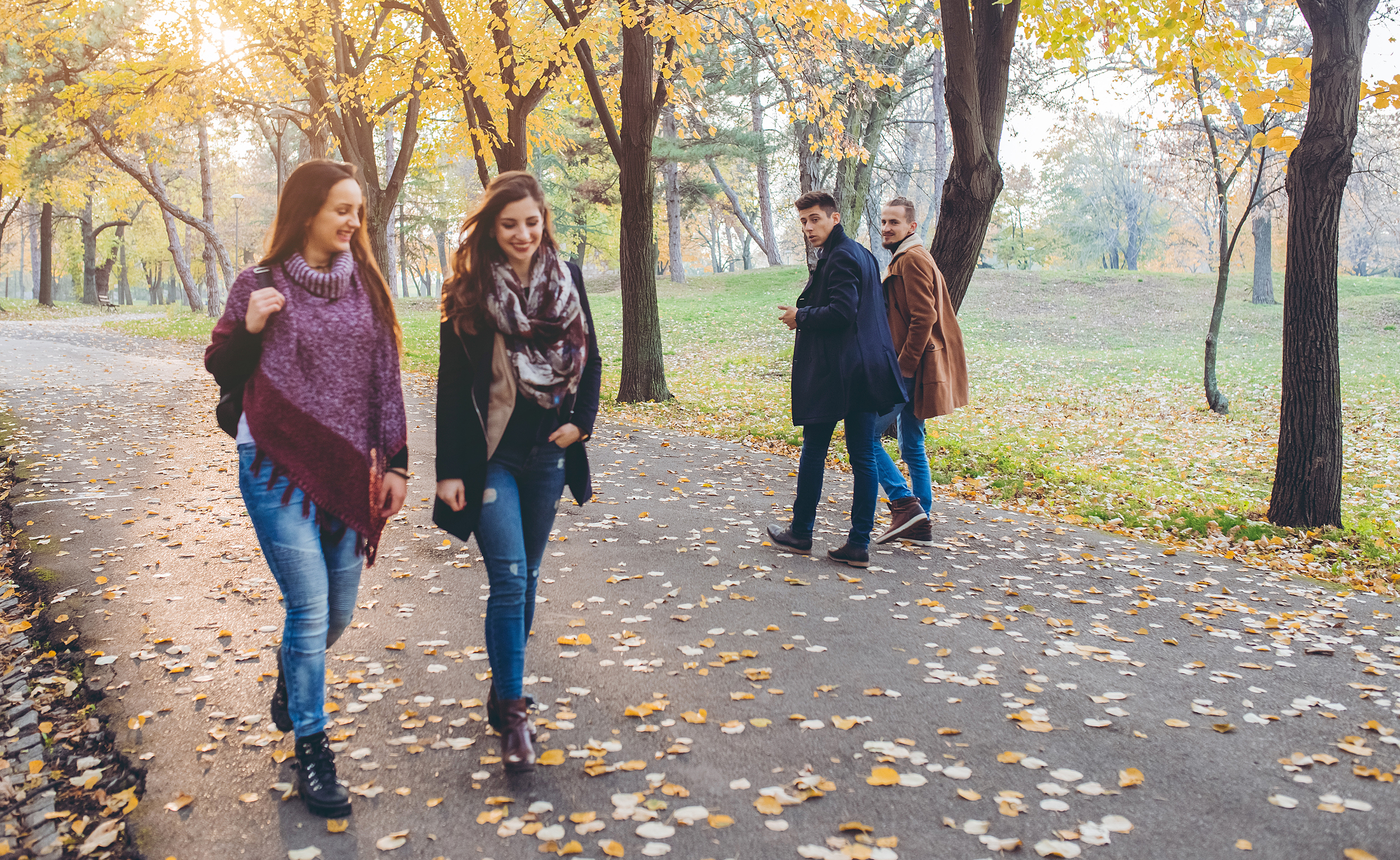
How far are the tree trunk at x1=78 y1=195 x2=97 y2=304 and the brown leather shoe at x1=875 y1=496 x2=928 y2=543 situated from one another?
40212 millimetres

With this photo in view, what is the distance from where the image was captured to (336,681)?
12.5ft

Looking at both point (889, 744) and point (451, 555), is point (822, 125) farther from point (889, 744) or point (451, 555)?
point (889, 744)

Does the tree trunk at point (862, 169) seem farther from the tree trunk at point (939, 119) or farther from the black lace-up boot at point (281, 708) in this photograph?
the black lace-up boot at point (281, 708)

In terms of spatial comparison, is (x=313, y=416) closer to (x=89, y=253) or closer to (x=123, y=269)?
(x=89, y=253)

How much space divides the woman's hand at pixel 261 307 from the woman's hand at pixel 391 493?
61 cm

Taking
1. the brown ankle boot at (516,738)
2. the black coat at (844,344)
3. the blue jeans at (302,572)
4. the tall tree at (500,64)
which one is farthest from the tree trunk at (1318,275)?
the tall tree at (500,64)

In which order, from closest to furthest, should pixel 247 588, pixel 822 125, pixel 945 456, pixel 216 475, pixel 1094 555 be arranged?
1. pixel 247 588
2. pixel 1094 555
3. pixel 216 475
4. pixel 945 456
5. pixel 822 125

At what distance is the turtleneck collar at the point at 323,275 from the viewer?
2781 millimetres

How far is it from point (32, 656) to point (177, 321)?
1018 inches

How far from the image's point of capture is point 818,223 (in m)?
5.10

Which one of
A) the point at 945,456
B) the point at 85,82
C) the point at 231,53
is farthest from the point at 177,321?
the point at 945,456

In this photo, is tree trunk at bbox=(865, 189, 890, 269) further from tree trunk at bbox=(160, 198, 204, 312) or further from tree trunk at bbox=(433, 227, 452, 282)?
tree trunk at bbox=(160, 198, 204, 312)

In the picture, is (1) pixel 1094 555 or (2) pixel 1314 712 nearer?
(2) pixel 1314 712

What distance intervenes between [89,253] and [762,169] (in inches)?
1159
